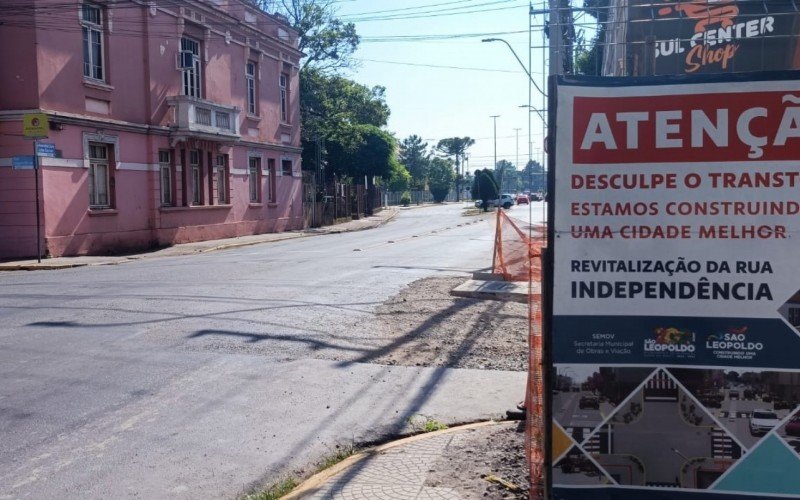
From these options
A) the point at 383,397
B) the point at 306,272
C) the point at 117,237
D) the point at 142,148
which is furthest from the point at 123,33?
the point at 383,397

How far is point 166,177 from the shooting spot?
27969 millimetres

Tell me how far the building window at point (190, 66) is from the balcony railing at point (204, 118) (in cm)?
86

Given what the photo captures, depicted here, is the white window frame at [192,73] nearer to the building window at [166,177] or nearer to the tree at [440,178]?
the building window at [166,177]

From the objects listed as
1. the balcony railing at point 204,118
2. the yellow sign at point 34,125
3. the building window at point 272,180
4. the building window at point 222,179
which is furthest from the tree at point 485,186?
the yellow sign at point 34,125

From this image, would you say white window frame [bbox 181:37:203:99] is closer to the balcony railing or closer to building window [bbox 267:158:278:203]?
the balcony railing

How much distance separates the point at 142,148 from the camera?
85.9 feet

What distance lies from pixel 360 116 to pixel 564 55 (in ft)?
192

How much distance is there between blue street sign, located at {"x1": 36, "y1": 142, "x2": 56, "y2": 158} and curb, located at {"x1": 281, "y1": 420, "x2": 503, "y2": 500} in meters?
18.0

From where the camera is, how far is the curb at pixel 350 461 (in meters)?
4.65

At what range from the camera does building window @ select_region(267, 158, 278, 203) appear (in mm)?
36550

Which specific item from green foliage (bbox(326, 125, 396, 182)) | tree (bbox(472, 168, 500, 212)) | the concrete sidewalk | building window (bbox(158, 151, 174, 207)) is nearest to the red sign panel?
the concrete sidewalk

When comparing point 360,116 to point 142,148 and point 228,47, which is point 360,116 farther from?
point 142,148

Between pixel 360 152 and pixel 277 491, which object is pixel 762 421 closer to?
pixel 277 491

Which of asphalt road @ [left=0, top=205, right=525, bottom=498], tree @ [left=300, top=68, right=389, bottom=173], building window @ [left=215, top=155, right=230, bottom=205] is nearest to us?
asphalt road @ [left=0, top=205, right=525, bottom=498]
